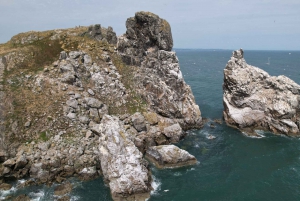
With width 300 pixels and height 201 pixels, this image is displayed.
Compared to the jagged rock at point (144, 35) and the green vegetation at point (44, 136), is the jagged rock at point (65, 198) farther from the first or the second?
the jagged rock at point (144, 35)

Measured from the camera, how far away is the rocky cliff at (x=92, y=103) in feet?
122

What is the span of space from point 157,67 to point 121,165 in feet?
94.4

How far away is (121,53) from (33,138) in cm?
2898

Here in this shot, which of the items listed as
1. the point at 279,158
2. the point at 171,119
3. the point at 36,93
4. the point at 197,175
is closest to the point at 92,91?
the point at 36,93

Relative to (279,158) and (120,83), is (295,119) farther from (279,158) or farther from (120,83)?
(120,83)

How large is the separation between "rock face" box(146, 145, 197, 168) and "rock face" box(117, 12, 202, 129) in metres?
12.3

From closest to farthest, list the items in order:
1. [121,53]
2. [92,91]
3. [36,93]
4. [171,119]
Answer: [36,93] → [92,91] → [171,119] → [121,53]

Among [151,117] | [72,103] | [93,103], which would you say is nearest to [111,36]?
[93,103]

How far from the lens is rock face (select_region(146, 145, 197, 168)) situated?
40938 millimetres

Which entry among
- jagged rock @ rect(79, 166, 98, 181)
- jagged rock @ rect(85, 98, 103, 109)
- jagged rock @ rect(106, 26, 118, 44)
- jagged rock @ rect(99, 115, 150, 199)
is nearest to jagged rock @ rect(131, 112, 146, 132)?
jagged rock @ rect(85, 98, 103, 109)

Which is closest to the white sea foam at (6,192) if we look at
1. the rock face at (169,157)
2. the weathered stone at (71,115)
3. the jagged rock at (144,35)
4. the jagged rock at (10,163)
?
the jagged rock at (10,163)

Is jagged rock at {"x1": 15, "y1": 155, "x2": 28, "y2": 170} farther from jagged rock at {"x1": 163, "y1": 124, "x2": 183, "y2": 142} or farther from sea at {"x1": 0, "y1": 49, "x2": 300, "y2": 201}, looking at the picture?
jagged rock at {"x1": 163, "y1": 124, "x2": 183, "y2": 142}

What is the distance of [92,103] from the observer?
47125 millimetres

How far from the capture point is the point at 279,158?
145ft
